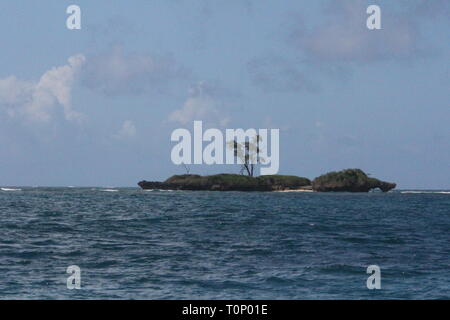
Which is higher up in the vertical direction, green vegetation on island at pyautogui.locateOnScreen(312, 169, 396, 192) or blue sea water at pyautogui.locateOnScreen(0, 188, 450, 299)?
green vegetation on island at pyautogui.locateOnScreen(312, 169, 396, 192)

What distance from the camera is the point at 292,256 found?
3288cm

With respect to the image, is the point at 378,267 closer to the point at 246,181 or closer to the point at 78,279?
the point at 78,279

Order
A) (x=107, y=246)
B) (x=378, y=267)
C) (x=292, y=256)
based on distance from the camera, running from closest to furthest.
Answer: (x=378, y=267), (x=292, y=256), (x=107, y=246)

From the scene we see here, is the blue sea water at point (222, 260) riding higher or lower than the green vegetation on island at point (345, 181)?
lower

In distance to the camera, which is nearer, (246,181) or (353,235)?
(353,235)

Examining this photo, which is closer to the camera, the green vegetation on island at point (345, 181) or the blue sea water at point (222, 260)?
the blue sea water at point (222, 260)

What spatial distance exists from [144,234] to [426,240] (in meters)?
21.0

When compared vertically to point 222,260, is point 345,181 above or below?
above

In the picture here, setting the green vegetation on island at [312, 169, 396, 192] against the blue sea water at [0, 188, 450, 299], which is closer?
the blue sea water at [0, 188, 450, 299]

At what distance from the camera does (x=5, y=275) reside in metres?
25.9

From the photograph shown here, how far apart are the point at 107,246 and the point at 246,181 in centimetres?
16168

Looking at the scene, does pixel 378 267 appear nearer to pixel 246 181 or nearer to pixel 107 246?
pixel 107 246
